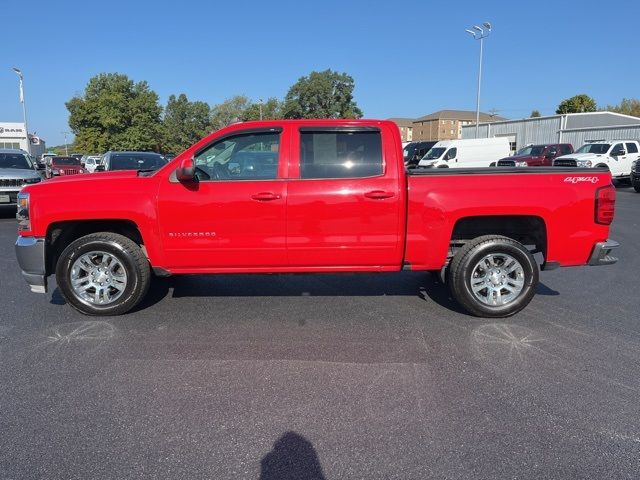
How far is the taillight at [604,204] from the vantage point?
4.57m

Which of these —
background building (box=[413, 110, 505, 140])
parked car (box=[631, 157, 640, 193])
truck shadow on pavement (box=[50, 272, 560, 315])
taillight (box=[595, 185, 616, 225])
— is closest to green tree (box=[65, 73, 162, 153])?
parked car (box=[631, 157, 640, 193])

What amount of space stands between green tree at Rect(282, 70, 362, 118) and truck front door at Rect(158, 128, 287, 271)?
81.4 metres

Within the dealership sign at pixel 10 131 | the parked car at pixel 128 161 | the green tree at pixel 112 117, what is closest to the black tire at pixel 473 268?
the parked car at pixel 128 161

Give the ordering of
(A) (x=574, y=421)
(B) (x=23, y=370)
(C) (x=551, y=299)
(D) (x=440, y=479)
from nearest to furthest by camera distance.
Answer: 1. (D) (x=440, y=479)
2. (A) (x=574, y=421)
3. (B) (x=23, y=370)
4. (C) (x=551, y=299)

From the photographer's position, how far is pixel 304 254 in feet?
15.3

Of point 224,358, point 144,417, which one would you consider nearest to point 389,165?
point 224,358

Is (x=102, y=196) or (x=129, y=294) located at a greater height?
(x=102, y=196)

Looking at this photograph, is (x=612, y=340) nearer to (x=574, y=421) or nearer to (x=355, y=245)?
(x=574, y=421)

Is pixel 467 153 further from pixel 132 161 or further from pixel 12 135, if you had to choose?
Result: pixel 12 135

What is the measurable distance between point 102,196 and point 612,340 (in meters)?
4.92

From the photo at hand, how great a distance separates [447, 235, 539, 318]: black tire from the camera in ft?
15.2

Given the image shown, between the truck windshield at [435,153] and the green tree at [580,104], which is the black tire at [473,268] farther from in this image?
the green tree at [580,104]

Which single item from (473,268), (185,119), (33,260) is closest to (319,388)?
(473,268)

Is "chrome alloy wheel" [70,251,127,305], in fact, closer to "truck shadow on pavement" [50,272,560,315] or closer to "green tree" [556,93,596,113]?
"truck shadow on pavement" [50,272,560,315]
